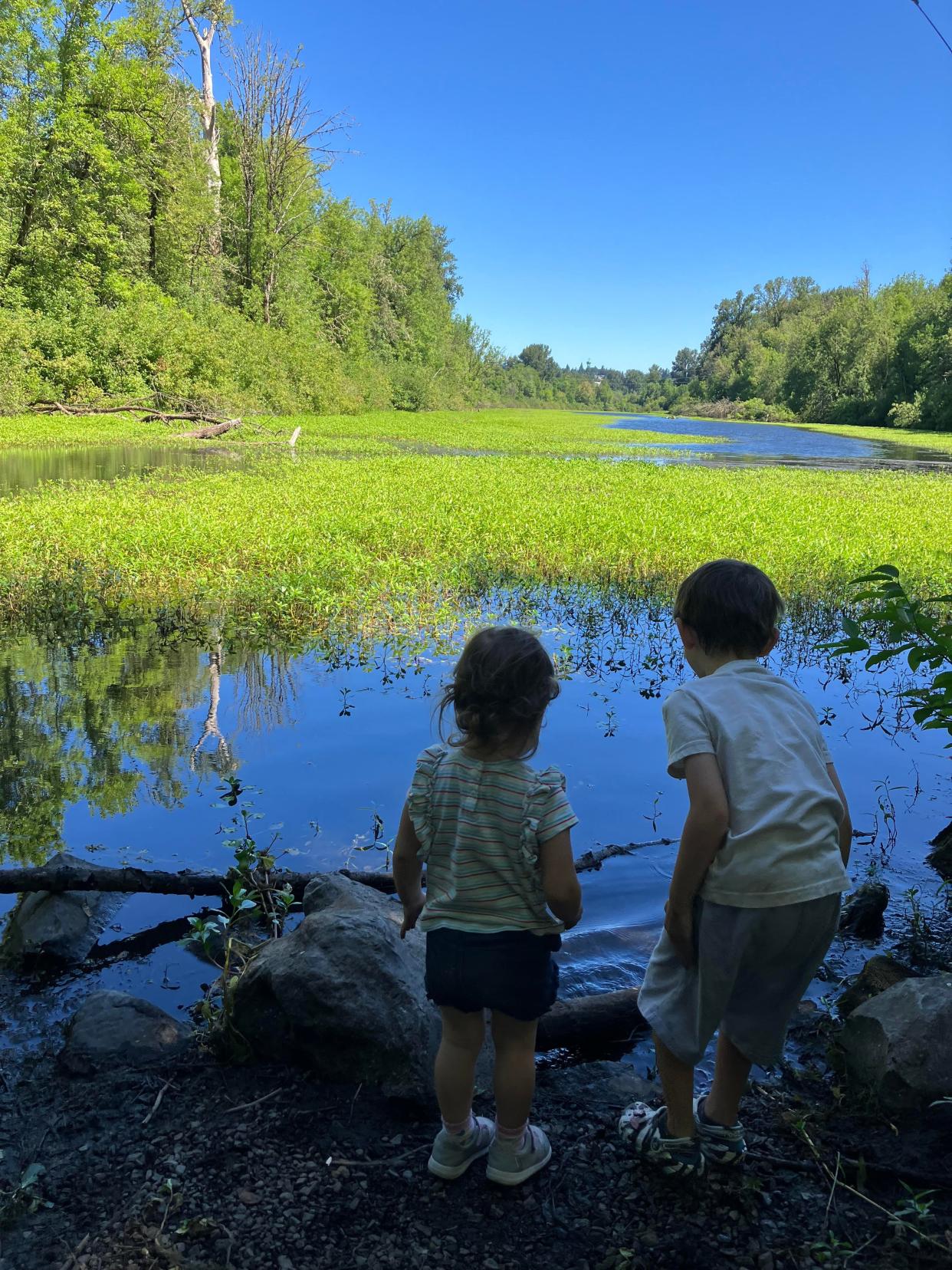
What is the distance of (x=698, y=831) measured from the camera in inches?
85.9

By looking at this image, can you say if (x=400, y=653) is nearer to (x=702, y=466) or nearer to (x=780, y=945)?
(x=780, y=945)

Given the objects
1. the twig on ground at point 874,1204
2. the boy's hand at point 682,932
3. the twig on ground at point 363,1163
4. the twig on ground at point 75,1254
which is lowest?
the twig on ground at point 363,1163

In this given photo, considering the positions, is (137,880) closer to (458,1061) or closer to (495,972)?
(458,1061)

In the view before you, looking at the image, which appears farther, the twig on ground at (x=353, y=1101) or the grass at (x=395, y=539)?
the grass at (x=395, y=539)

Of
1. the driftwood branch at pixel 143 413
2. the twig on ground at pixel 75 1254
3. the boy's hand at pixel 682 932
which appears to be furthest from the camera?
the driftwood branch at pixel 143 413

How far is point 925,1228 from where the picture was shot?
7.20 feet

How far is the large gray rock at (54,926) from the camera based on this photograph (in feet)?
11.8

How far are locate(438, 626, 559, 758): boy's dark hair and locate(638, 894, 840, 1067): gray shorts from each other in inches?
25.4

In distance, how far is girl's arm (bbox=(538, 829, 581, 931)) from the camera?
2227 millimetres

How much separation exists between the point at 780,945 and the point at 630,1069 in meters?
1.17

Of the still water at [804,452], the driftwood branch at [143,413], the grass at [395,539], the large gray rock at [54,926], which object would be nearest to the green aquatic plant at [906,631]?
the large gray rock at [54,926]

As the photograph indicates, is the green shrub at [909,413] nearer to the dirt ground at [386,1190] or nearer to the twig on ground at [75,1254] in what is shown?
the dirt ground at [386,1190]

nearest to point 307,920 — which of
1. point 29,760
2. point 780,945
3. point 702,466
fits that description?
point 780,945

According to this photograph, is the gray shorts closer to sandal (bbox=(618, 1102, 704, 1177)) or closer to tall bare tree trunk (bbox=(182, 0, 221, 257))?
sandal (bbox=(618, 1102, 704, 1177))
